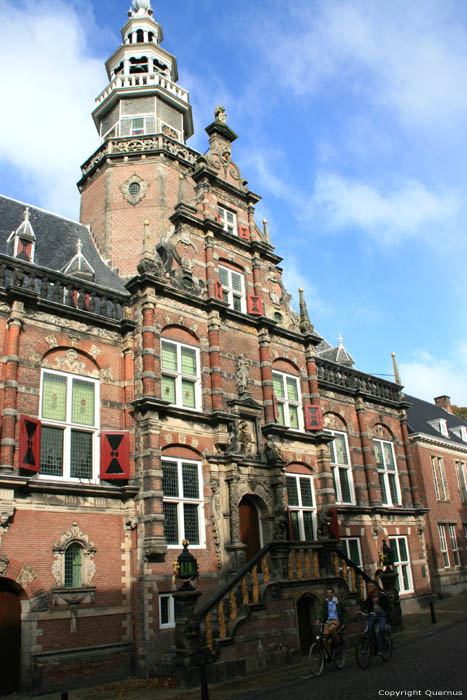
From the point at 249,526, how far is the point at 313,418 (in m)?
5.20

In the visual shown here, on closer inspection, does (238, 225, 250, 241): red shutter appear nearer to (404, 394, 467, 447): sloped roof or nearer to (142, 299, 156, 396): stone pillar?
(142, 299, 156, 396): stone pillar

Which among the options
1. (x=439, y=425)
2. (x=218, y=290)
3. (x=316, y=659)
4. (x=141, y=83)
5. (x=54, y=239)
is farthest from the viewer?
(x=439, y=425)

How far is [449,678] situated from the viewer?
10.5 m

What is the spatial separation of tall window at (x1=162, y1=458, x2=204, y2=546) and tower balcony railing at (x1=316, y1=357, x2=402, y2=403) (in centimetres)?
863

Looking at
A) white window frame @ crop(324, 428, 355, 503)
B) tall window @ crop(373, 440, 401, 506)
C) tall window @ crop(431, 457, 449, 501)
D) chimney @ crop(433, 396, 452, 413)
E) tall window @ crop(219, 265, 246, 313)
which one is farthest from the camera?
chimney @ crop(433, 396, 452, 413)

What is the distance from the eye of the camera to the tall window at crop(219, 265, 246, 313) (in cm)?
2108

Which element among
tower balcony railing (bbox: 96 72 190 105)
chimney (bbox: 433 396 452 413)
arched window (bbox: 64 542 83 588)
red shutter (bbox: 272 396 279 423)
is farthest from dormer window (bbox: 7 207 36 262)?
chimney (bbox: 433 396 452 413)

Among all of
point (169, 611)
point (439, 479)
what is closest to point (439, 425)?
point (439, 479)

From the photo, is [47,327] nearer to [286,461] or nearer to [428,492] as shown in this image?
[286,461]

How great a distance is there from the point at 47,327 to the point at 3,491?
467 centimetres

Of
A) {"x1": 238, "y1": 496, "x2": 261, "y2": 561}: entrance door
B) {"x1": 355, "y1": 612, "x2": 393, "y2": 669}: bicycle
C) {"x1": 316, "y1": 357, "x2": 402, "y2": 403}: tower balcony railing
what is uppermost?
{"x1": 316, "y1": 357, "x2": 402, "y2": 403}: tower balcony railing

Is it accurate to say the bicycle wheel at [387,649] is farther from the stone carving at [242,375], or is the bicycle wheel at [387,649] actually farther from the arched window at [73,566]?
the stone carving at [242,375]

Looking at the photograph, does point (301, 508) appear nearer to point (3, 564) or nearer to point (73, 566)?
point (73, 566)

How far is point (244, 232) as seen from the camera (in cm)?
2267
